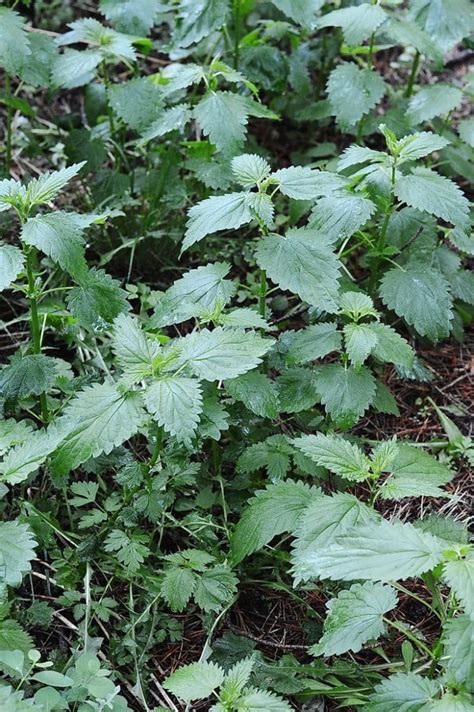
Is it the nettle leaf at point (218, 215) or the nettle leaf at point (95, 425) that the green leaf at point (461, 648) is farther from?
the nettle leaf at point (218, 215)

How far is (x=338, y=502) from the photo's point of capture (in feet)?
6.54

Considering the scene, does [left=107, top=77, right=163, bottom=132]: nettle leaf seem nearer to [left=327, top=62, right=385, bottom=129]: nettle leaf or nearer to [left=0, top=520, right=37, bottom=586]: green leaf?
[left=327, top=62, right=385, bottom=129]: nettle leaf

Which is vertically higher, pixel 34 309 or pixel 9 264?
pixel 9 264

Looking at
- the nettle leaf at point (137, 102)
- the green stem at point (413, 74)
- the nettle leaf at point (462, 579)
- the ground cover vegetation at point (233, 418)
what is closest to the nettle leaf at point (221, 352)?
the ground cover vegetation at point (233, 418)

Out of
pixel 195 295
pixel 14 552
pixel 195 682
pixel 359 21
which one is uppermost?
pixel 359 21

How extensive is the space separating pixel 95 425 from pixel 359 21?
1.88m

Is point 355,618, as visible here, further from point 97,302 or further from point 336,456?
point 97,302

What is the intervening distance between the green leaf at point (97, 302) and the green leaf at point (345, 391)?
628mm

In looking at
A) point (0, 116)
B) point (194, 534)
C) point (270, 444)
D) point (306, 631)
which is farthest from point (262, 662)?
point (0, 116)

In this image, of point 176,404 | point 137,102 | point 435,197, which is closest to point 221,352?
point 176,404

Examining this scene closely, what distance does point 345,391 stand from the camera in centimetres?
234

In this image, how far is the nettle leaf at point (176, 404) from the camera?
1.91m

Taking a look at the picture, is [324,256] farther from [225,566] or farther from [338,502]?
[225,566]

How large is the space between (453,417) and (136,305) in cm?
126
